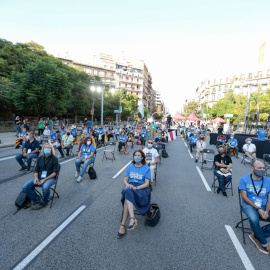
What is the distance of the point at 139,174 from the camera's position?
4.14 meters

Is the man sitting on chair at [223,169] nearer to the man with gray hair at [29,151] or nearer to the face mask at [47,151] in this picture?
the face mask at [47,151]

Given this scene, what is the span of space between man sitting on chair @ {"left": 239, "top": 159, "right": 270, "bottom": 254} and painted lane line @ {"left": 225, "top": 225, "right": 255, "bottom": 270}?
300 millimetres

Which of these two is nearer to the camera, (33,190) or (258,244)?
(258,244)

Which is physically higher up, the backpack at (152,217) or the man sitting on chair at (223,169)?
the man sitting on chair at (223,169)

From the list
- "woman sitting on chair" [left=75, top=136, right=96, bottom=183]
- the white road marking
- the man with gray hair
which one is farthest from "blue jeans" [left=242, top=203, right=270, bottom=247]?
the man with gray hair

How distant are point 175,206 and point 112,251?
87.7 inches

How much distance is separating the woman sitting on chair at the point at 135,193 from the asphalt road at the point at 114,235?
0.84 feet

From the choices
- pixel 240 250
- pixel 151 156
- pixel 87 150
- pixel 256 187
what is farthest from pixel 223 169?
pixel 87 150

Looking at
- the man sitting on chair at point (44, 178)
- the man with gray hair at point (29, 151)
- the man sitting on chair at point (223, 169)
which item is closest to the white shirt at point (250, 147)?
the man sitting on chair at point (223, 169)

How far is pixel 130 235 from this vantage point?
3.43m

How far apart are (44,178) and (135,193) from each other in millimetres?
2411

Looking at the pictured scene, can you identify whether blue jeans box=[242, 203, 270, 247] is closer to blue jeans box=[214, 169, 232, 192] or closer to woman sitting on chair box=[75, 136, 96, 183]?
blue jeans box=[214, 169, 232, 192]

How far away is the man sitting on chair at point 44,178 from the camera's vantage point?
13.8 feet

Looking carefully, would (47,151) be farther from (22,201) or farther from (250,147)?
(250,147)
